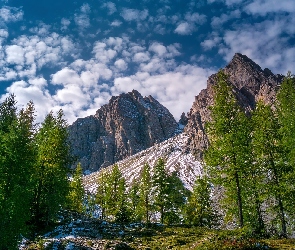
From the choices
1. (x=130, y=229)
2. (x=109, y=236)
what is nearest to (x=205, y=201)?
(x=130, y=229)

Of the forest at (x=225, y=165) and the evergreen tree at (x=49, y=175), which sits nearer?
the forest at (x=225, y=165)

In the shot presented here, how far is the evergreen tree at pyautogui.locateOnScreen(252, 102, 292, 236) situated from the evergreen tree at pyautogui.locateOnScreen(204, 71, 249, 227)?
2421 mm

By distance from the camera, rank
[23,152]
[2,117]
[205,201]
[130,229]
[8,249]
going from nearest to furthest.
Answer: [8,249] < [23,152] < [130,229] < [2,117] < [205,201]

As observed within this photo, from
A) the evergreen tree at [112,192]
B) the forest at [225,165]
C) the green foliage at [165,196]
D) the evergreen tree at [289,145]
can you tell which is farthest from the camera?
the evergreen tree at [112,192]

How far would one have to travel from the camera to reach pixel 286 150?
23922 mm

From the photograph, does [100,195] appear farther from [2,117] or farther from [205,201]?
[2,117]

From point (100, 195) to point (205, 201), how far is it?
24.6 m

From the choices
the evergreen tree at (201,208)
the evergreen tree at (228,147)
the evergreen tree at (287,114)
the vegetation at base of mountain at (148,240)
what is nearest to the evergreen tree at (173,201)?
the evergreen tree at (201,208)

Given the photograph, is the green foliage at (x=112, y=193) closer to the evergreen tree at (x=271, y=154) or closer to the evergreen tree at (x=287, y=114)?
the evergreen tree at (x=271, y=154)

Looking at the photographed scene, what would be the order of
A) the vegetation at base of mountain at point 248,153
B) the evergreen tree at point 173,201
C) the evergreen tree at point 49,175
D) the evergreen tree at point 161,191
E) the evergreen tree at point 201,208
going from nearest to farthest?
the vegetation at base of mountain at point 248,153 → the evergreen tree at point 49,175 → the evergreen tree at point 201,208 → the evergreen tree at point 161,191 → the evergreen tree at point 173,201

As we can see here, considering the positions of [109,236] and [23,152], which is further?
[109,236]

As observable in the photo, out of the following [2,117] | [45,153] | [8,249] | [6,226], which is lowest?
[8,249]

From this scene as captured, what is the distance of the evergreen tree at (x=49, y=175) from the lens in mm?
30766

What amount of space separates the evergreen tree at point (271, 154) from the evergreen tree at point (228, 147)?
242 cm
